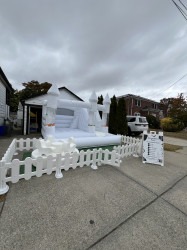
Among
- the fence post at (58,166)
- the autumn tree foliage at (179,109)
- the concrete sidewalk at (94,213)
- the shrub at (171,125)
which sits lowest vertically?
the concrete sidewalk at (94,213)

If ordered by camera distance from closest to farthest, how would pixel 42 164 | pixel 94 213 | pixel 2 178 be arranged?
pixel 94 213, pixel 2 178, pixel 42 164

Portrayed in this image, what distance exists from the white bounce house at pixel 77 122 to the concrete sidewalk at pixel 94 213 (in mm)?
2778

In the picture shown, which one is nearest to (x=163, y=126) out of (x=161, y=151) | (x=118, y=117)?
(x=118, y=117)

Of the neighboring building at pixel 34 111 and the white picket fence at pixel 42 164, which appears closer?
the white picket fence at pixel 42 164

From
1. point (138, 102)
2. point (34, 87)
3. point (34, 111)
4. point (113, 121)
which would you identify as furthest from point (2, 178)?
point (34, 87)

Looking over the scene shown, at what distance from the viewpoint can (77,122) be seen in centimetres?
981

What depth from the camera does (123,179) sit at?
11.5 feet

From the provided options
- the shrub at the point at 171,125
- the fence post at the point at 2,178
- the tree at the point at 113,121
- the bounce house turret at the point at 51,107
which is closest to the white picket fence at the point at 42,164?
the fence post at the point at 2,178

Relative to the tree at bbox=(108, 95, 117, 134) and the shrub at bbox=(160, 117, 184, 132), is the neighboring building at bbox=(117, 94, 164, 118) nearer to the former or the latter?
the shrub at bbox=(160, 117, 184, 132)

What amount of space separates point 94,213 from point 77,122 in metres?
7.87

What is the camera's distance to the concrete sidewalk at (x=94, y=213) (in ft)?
5.65

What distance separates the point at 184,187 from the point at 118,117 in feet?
26.1

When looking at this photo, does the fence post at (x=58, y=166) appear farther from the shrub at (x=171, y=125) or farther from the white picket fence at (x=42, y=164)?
the shrub at (x=171, y=125)

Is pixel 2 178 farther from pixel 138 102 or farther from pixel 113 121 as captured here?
pixel 138 102
